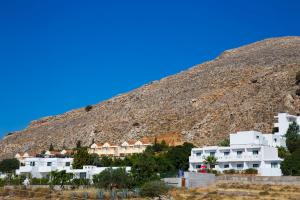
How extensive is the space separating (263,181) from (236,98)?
5994cm

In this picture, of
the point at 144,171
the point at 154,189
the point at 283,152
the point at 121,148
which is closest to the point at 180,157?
the point at 144,171

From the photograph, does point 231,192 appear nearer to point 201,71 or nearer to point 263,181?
point 263,181

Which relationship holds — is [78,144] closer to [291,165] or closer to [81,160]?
[81,160]

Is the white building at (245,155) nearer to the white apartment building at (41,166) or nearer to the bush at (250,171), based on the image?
the bush at (250,171)

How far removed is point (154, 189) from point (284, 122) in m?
43.3

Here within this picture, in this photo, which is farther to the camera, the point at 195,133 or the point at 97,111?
the point at 97,111

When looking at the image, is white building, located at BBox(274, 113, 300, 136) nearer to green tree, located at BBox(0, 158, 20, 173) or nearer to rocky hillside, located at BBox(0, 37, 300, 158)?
rocky hillside, located at BBox(0, 37, 300, 158)

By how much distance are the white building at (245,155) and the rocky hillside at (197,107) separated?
727 inches

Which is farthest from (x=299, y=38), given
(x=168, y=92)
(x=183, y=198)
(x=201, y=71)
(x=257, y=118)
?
(x=183, y=198)

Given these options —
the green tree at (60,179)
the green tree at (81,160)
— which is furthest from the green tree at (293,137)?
the green tree at (60,179)

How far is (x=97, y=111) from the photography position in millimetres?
148875

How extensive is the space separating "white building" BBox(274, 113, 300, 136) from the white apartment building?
127ft

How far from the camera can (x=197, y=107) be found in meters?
121

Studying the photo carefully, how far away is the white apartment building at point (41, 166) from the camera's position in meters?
87.8
